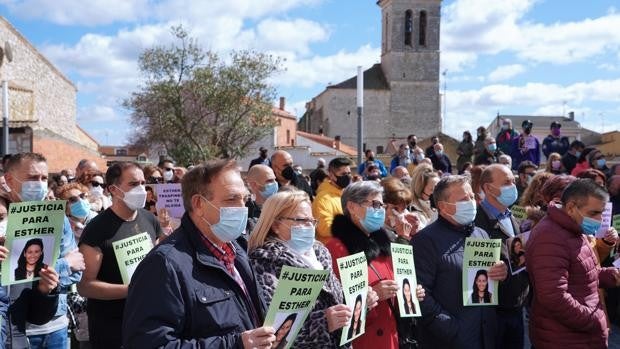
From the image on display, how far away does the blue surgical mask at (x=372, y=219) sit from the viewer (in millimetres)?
4316

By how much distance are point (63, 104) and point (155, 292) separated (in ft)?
150

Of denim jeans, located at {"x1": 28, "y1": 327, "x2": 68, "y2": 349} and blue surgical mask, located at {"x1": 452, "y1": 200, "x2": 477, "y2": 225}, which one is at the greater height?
blue surgical mask, located at {"x1": 452, "y1": 200, "x2": 477, "y2": 225}

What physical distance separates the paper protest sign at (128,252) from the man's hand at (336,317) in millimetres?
1497

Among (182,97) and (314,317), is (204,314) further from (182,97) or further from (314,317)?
(182,97)

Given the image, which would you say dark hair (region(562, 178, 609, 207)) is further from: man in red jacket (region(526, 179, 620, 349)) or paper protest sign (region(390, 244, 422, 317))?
paper protest sign (region(390, 244, 422, 317))

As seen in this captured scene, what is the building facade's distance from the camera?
225 feet

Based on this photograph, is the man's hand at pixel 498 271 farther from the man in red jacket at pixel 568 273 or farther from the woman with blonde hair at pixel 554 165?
the woman with blonde hair at pixel 554 165

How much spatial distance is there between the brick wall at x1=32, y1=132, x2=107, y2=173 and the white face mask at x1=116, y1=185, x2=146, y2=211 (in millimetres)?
20291

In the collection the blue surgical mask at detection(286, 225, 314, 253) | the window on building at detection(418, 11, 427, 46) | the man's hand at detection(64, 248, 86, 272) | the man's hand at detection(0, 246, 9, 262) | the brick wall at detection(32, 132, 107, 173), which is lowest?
the man's hand at detection(64, 248, 86, 272)

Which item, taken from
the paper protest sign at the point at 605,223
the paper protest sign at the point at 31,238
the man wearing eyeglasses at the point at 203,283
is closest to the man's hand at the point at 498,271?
the paper protest sign at the point at 605,223

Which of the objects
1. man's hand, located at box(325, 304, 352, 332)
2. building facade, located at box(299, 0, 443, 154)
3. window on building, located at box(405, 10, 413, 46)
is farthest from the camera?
building facade, located at box(299, 0, 443, 154)

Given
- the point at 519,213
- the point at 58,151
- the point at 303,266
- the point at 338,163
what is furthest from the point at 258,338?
the point at 58,151

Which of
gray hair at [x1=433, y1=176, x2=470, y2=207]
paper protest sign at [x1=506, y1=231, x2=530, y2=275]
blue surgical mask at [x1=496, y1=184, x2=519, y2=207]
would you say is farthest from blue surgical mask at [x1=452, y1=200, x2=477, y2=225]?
blue surgical mask at [x1=496, y1=184, x2=519, y2=207]

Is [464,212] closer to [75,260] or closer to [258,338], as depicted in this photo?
[258,338]
